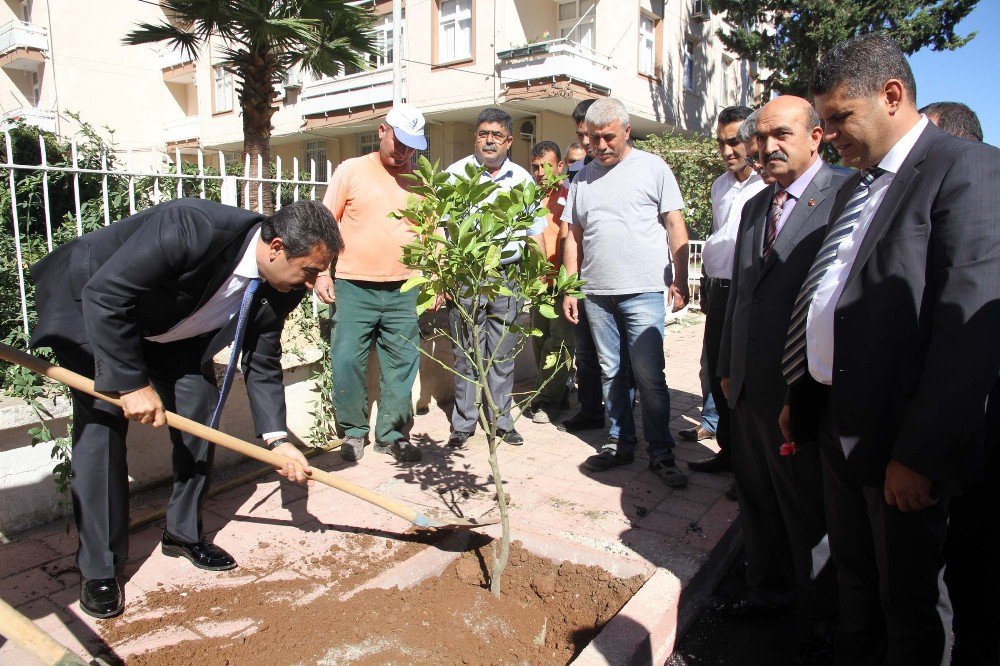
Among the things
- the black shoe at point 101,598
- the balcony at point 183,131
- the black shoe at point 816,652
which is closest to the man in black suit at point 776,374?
the black shoe at point 816,652

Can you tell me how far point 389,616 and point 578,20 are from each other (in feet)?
63.3

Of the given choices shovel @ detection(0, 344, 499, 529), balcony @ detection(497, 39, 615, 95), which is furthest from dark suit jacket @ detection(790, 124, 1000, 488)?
balcony @ detection(497, 39, 615, 95)

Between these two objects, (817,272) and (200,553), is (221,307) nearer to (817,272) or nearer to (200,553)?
(200,553)

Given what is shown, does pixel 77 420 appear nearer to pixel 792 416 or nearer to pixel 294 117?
pixel 792 416

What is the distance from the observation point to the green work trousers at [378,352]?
4.46 meters

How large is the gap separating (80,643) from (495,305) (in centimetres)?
290

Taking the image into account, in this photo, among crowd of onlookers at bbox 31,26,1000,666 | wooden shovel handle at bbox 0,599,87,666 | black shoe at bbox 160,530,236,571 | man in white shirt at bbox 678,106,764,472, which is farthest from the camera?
man in white shirt at bbox 678,106,764,472

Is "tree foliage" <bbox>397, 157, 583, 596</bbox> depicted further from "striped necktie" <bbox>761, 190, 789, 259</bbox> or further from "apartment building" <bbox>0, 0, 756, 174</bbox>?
"apartment building" <bbox>0, 0, 756, 174</bbox>

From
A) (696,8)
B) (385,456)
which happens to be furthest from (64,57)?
(385,456)

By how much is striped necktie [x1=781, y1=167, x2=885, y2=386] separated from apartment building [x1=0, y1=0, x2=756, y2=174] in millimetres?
13666

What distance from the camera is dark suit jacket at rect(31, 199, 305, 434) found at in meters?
2.62

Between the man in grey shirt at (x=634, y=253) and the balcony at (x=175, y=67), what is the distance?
28.2 metres

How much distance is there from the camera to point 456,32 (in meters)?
19.5

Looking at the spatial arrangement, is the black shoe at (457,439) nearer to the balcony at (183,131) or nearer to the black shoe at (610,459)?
the black shoe at (610,459)
